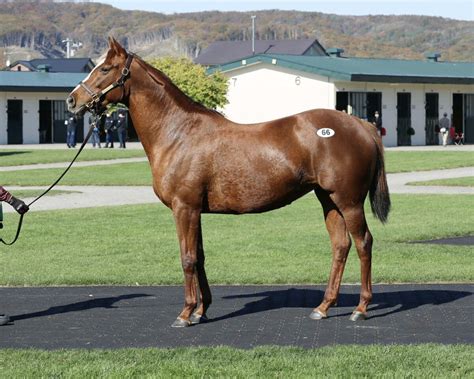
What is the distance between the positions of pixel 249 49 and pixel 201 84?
45266mm

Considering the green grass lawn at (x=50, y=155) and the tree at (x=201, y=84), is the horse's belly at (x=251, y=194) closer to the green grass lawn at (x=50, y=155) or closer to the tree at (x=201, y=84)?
the green grass lawn at (x=50, y=155)

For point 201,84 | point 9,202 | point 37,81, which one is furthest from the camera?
point 37,81

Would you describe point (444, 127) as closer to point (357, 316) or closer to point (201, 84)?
point (201, 84)

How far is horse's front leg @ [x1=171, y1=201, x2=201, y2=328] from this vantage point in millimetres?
10180

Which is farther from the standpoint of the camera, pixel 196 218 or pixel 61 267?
pixel 61 267

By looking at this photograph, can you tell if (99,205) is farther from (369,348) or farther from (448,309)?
(369,348)

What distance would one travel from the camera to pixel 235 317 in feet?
34.7

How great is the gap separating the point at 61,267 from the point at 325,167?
5.03 meters

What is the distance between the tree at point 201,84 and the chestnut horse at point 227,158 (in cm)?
4128

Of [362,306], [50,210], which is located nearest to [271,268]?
[362,306]

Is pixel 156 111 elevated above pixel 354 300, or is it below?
above

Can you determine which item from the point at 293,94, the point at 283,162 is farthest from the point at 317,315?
the point at 293,94

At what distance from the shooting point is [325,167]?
1016 centimetres

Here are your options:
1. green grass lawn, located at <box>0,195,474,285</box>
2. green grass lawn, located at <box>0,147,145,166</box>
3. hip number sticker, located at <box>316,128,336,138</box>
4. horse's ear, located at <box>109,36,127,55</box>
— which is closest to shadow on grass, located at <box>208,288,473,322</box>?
green grass lawn, located at <box>0,195,474,285</box>
